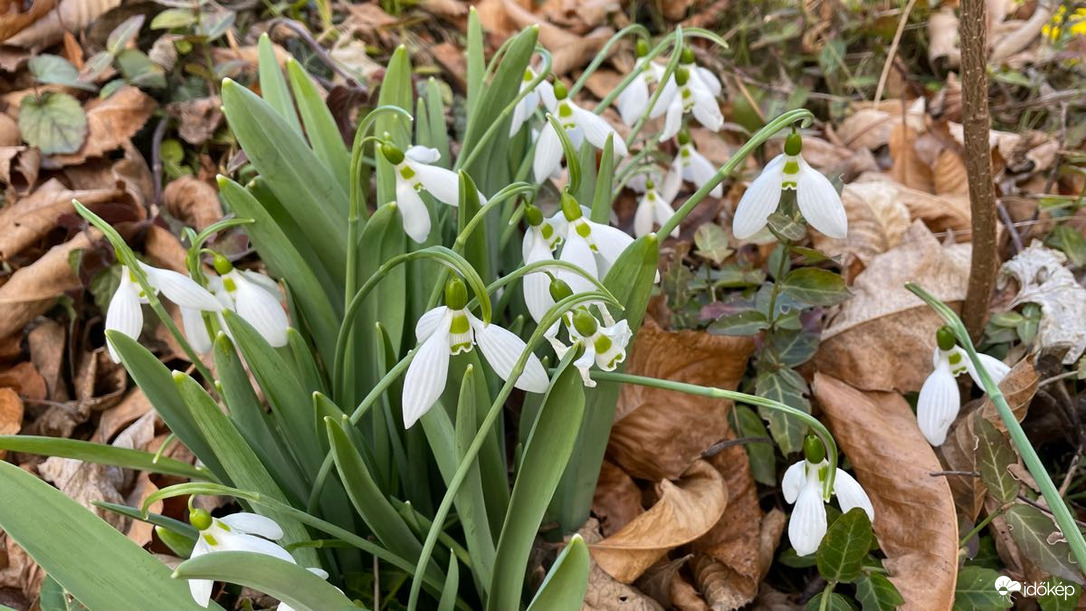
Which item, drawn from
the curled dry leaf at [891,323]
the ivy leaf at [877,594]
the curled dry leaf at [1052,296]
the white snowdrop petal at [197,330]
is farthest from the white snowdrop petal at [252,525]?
the curled dry leaf at [1052,296]

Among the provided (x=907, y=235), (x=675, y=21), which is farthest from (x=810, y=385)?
(x=675, y=21)

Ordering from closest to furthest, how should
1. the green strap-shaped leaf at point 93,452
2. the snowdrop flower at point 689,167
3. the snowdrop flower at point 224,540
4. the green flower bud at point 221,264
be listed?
the snowdrop flower at point 224,540, the green strap-shaped leaf at point 93,452, the green flower bud at point 221,264, the snowdrop flower at point 689,167

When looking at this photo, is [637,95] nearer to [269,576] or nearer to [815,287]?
[815,287]

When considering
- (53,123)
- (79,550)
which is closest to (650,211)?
(79,550)

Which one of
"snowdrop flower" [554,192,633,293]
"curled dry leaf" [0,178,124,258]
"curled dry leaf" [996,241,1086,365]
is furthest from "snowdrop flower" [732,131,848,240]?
"curled dry leaf" [0,178,124,258]

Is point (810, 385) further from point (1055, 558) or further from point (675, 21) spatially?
point (675, 21)

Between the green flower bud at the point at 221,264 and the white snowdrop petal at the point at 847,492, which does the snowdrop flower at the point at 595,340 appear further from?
the green flower bud at the point at 221,264

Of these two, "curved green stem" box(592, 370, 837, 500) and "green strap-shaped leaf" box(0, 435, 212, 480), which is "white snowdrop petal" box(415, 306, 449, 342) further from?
"green strap-shaped leaf" box(0, 435, 212, 480)

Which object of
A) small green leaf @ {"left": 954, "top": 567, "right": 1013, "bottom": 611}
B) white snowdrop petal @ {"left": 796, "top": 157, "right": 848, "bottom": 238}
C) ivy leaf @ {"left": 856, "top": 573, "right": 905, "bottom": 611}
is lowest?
small green leaf @ {"left": 954, "top": 567, "right": 1013, "bottom": 611}
